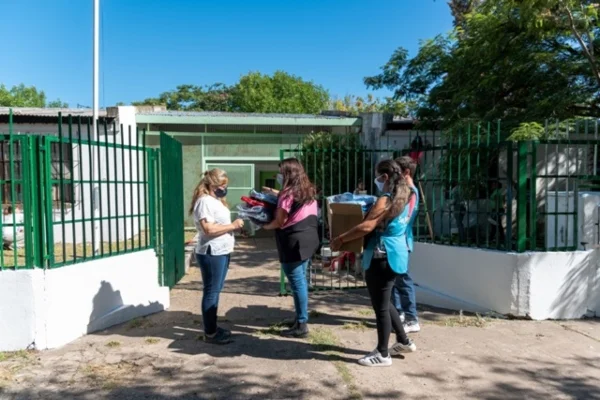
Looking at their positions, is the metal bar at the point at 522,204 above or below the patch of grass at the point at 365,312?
above

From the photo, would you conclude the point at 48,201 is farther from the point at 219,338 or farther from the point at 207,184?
the point at 219,338

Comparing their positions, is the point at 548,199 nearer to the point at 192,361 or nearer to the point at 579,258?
the point at 579,258

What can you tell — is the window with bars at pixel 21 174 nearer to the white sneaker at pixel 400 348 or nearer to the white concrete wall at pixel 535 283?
the white sneaker at pixel 400 348

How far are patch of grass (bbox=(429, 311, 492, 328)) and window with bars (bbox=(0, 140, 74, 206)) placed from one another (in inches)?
160

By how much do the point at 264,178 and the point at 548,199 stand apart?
1062cm

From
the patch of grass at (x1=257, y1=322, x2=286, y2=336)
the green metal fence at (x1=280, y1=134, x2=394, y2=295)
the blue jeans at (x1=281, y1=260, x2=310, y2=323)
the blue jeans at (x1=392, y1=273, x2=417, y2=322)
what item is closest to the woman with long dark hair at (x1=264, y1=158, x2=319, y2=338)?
the blue jeans at (x1=281, y1=260, x2=310, y2=323)

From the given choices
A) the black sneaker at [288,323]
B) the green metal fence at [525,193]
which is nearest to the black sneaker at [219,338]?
the black sneaker at [288,323]

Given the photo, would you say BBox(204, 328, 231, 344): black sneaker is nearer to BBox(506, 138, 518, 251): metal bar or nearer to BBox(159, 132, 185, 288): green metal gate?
BBox(159, 132, 185, 288): green metal gate

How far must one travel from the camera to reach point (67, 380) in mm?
3830

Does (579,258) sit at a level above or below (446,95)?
below

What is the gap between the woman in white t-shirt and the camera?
14.4 ft

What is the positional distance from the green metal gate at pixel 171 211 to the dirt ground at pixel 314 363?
1.24 meters

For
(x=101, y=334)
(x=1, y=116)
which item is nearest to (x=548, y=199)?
(x=101, y=334)

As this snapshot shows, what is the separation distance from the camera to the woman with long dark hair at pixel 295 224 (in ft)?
14.8
